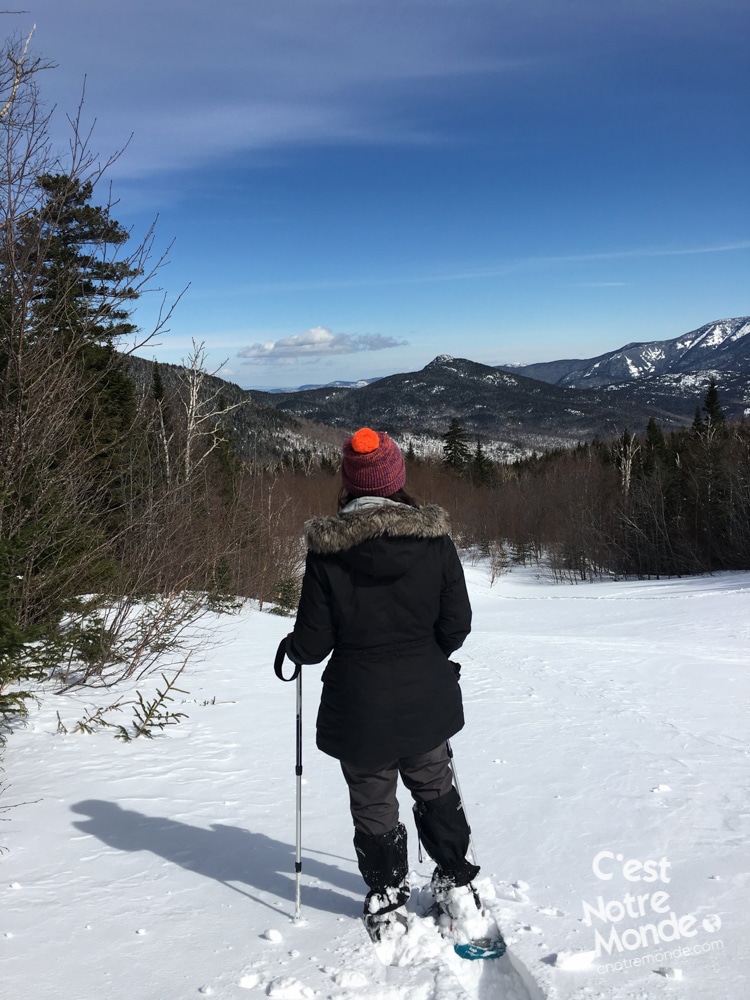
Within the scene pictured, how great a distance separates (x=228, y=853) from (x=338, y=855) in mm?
585

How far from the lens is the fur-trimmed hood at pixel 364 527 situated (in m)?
2.70

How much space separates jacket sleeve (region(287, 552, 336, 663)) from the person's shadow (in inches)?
48.6

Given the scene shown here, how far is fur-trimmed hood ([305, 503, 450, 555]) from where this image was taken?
270 centimetres

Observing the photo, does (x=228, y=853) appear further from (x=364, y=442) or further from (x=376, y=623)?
(x=364, y=442)

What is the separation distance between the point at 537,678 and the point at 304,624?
19.0 feet

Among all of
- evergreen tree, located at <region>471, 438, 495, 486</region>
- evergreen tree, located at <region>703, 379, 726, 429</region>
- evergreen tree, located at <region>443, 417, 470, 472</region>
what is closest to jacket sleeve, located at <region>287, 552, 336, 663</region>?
evergreen tree, located at <region>703, 379, 726, 429</region>

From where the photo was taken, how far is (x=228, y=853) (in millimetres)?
3705

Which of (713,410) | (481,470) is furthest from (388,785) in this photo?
(481,470)

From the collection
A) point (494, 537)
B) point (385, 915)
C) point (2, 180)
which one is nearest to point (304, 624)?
point (385, 915)

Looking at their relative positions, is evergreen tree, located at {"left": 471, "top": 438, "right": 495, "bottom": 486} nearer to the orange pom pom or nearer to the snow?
the snow

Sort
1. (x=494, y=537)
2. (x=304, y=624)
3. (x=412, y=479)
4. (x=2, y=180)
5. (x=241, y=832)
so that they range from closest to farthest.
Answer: (x=304, y=624) < (x=241, y=832) < (x=2, y=180) < (x=494, y=537) < (x=412, y=479)

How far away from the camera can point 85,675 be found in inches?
250

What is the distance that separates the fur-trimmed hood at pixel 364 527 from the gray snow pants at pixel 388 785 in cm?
91

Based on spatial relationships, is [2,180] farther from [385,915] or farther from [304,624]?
[385,915]
